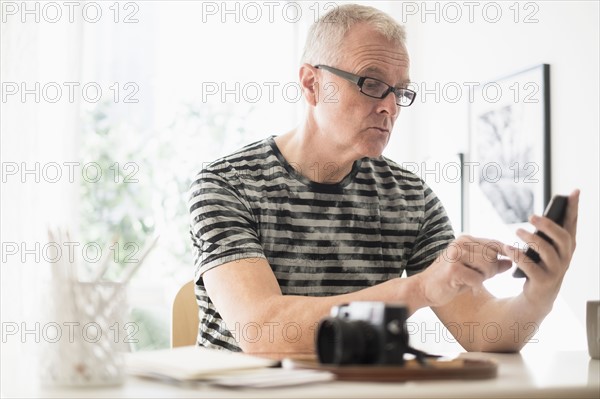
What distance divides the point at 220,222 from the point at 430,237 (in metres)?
0.57

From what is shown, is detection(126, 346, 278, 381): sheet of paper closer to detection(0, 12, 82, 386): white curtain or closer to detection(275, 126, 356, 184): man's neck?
detection(275, 126, 356, 184): man's neck

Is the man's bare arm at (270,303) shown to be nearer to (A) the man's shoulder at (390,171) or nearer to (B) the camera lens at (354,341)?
(B) the camera lens at (354,341)

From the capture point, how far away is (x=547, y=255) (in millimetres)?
1489

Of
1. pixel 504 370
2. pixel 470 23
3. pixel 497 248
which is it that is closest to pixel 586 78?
pixel 470 23

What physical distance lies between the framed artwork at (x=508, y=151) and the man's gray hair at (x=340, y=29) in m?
1.14

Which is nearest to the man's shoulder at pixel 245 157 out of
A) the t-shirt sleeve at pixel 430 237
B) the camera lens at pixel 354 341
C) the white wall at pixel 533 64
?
the t-shirt sleeve at pixel 430 237

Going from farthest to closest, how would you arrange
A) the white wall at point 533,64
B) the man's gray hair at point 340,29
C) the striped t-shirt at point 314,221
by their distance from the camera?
the white wall at point 533,64, the man's gray hair at point 340,29, the striped t-shirt at point 314,221

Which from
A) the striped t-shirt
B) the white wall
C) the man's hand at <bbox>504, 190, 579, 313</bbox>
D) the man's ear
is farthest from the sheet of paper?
the white wall

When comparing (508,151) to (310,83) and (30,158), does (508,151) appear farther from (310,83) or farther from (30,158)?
(30,158)

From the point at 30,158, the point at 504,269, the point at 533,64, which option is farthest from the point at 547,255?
the point at 30,158

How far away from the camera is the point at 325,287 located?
1974 millimetres

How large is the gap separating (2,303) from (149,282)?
28.0 inches

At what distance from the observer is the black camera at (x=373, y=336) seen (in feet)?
3.41

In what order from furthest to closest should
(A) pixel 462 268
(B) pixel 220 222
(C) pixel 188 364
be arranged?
1. (B) pixel 220 222
2. (A) pixel 462 268
3. (C) pixel 188 364
